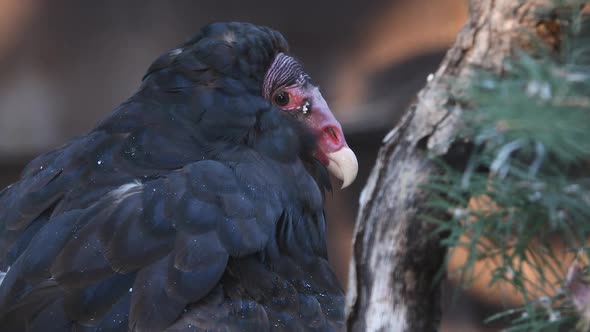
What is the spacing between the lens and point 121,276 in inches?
71.1

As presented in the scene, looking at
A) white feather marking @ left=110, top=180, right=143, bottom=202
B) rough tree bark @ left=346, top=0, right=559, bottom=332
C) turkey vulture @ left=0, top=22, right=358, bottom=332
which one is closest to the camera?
rough tree bark @ left=346, top=0, right=559, bottom=332

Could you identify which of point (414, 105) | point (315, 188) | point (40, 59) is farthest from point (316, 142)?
point (40, 59)

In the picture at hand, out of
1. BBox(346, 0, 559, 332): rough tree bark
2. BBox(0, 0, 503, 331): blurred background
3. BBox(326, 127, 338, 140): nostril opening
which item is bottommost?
BBox(0, 0, 503, 331): blurred background

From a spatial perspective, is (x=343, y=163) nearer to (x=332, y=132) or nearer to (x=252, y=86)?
(x=332, y=132)

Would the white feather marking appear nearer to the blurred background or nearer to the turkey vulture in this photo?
the turkey vulture

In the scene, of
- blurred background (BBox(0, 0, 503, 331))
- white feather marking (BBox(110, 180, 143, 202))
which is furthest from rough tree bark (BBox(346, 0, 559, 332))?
blurred background (BBox(0, 0, 503, 331))

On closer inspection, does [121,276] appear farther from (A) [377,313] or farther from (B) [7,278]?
(A) [377,313]

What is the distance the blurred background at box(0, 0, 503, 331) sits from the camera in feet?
13.8

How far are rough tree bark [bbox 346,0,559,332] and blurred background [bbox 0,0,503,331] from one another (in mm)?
2974

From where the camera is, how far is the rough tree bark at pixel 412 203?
111cm

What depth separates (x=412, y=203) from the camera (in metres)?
1.17

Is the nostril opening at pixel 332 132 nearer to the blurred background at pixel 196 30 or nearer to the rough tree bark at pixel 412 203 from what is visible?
the rough tree bark at pixel 412 203

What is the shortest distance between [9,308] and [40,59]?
9.33 ft

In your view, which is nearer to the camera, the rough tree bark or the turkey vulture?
the rough tree bark
